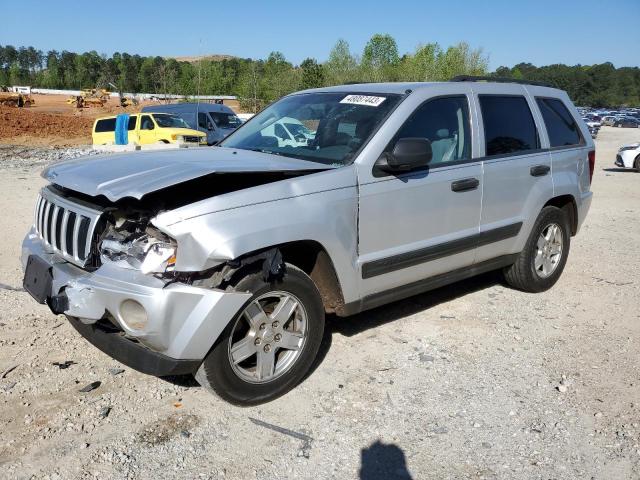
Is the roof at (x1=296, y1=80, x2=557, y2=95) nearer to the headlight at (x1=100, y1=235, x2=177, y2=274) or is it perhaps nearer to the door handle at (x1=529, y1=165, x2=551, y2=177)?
the door handle at (x1=529, y1=165, x2=551, y2=177)

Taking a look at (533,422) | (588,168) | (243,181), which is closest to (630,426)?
(533,422)

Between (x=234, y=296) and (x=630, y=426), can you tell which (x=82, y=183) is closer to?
(x=234, y=296)

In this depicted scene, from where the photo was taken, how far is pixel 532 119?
5250 mm

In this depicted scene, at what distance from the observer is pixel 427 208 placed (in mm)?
4148

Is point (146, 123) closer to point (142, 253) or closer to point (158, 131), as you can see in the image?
point (158, 131)

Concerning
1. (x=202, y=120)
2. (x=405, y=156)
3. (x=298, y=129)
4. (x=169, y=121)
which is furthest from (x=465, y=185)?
(x=202, y=120)

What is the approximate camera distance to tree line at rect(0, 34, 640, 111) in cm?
4797

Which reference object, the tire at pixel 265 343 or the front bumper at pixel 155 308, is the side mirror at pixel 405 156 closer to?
the tire at pixel 265 343

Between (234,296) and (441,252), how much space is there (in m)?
1.84

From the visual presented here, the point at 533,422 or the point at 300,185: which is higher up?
the point at 300,185

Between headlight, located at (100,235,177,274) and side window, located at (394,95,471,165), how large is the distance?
6.27 ft

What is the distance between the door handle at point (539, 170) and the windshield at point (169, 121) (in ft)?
52.7

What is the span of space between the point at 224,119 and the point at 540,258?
55.1ft

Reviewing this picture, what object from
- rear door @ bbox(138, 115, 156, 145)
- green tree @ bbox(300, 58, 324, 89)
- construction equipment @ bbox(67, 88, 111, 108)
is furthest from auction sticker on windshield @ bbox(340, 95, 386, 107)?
construction equipment @ bbox(67, 88, 111, 108)
